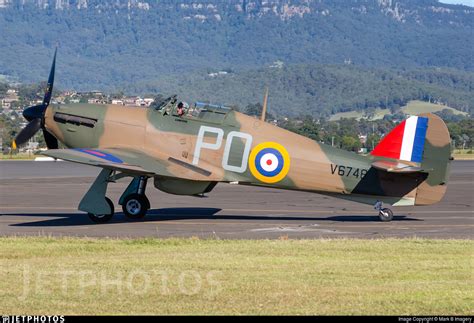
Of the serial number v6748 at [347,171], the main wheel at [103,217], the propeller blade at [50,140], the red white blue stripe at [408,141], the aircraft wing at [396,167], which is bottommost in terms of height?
the main wheel at [103,217]

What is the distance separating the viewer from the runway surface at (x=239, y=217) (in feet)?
66.6

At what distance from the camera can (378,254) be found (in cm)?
1622

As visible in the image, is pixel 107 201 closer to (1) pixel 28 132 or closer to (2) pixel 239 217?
(2) pixel 239 217

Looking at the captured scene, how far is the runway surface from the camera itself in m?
20.3

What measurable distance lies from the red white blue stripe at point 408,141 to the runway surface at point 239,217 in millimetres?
1479

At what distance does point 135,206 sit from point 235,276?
9.39m

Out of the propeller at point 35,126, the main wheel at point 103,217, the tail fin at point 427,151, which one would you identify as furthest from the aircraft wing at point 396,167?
the propeller at point 35,126

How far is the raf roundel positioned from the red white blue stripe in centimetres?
225

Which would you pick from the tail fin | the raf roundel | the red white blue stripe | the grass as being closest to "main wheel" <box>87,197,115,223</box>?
the raf roundel

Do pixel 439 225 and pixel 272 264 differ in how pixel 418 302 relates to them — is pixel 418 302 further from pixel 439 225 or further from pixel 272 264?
pixel 439 225

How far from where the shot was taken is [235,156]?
2253cm

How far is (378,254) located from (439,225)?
19.8 feet

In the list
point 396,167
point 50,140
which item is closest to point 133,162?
point 50,140

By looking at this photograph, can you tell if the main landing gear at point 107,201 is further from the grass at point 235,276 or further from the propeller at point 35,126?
the grass at point 235,276
